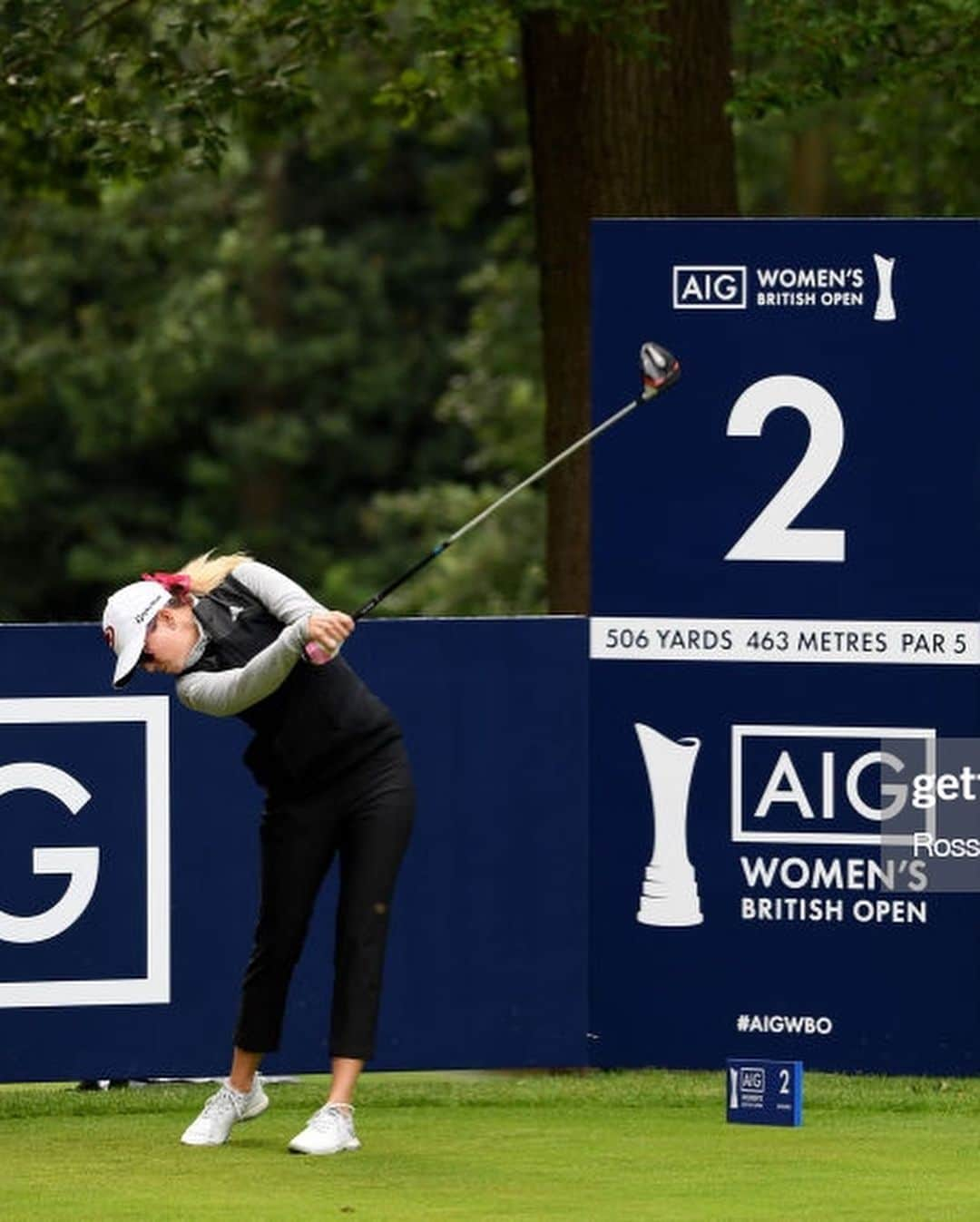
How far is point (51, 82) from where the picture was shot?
13711 millimetres

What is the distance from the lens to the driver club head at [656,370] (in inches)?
354

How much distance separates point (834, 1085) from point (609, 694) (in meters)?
1.34

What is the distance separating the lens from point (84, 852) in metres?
9.04

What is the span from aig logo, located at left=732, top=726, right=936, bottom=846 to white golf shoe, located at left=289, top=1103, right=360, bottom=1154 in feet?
6.14

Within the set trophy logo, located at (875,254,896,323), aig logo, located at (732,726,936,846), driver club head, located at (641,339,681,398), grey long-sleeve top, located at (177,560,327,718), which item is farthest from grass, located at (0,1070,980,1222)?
trophy logo, located at (875,254,896,323)

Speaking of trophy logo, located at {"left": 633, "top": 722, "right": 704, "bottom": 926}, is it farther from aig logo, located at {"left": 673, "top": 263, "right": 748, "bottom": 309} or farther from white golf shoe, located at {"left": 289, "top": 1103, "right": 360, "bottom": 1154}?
white golf shoe, located at {"left": 289, "top": 1103, "right": 360, "bottom": 1154}

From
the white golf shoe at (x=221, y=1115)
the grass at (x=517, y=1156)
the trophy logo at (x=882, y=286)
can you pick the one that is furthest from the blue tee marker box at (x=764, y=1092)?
the trophy logo at (x=882, y=286)

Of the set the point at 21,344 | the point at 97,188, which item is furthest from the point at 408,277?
the point at 97,188

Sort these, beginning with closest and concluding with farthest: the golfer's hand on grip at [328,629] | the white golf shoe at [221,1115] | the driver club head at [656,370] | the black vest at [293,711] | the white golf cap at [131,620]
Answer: the golfer's hand on grip at [328,629] → the white golf cap at [131,620] → the black vest at [293,711] → the white golf shoe at [221,1115] → the driver club head at [656,370]

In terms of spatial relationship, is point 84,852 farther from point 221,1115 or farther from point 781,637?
point 781,637

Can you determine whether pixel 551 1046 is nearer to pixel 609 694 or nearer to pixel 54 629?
pixel 609 694

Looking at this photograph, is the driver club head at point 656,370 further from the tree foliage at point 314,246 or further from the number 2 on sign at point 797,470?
the tree foliage at point 314,246

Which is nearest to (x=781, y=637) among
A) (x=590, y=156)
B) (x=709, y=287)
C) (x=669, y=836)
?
(x=669, y=836)

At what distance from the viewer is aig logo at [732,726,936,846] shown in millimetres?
9234
